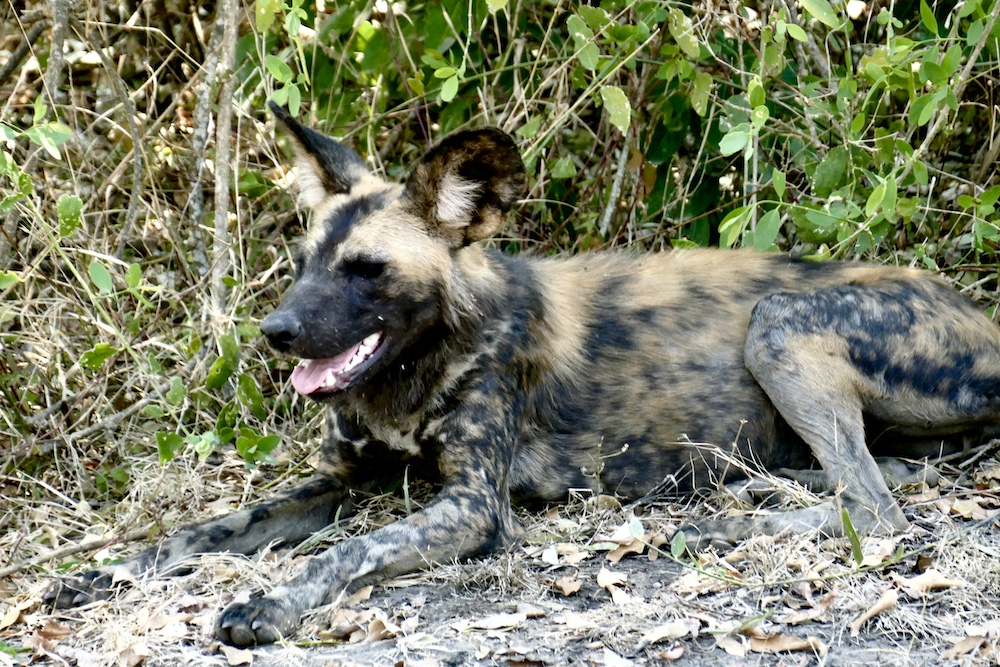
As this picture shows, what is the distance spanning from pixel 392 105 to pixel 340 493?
8.47ft

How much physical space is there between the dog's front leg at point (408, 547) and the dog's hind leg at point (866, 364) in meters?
1.12

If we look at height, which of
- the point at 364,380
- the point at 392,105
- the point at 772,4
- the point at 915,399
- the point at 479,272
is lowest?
the point at 915,399

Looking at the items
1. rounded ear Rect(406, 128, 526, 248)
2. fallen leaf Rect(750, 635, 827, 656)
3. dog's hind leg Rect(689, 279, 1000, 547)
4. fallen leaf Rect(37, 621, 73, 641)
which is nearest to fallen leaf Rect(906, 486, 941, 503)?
dog's hind leg Rect(689, 279, 1000, 547)

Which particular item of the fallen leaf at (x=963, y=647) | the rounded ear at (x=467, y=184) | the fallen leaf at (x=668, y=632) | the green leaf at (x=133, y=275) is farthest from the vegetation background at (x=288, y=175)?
the fallen leaf at (x=963, y=647)

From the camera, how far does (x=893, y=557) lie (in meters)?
3.65

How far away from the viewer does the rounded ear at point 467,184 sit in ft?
13.2

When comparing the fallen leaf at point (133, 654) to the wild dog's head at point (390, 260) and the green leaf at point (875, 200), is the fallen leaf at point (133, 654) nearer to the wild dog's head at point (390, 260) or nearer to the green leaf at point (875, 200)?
the wild dog's head at point (390, 260)

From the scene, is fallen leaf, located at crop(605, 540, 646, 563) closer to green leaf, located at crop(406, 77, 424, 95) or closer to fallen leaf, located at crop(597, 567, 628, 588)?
fallen leaf, located at crop(597, 567, 628, 588)

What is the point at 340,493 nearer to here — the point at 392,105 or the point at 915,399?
the point at 915,399

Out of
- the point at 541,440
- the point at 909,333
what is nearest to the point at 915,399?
the point at 909,333

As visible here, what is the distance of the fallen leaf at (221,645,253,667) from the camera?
3.24m

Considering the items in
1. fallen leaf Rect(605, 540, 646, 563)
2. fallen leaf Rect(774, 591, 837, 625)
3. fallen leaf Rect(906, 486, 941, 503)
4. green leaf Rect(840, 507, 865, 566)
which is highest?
green leaf Rect(840, 507, 865, 566)

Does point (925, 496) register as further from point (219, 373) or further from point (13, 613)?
point (13, 613)

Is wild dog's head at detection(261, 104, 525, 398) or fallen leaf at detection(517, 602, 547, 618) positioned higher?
wild dog's head at detection(261, 104, 525, 398)
